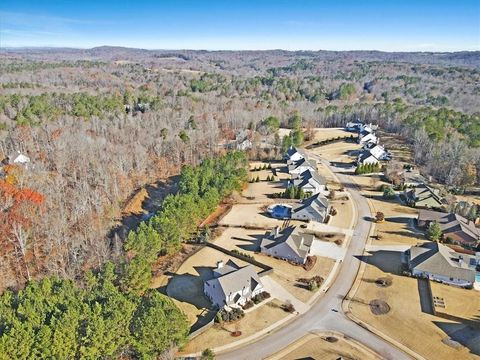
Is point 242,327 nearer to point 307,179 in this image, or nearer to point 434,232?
point 434,232

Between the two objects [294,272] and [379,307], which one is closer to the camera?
[379,307]

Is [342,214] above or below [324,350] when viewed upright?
above

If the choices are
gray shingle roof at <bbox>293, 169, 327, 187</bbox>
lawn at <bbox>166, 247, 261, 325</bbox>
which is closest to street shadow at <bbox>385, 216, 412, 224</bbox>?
gray shingle roof at <bbox>293, 169, 327, 187</bbox>

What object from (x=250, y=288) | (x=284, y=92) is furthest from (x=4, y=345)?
(x=284, y=92)

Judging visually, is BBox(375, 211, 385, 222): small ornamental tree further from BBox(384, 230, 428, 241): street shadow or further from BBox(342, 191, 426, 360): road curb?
BBox(342, 191, 426, 360): road curb

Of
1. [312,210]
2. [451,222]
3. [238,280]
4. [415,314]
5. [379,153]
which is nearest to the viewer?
[415,314]

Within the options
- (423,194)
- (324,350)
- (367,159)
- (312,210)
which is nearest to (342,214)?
(312,210)

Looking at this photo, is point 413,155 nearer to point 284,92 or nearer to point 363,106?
point 363,106
